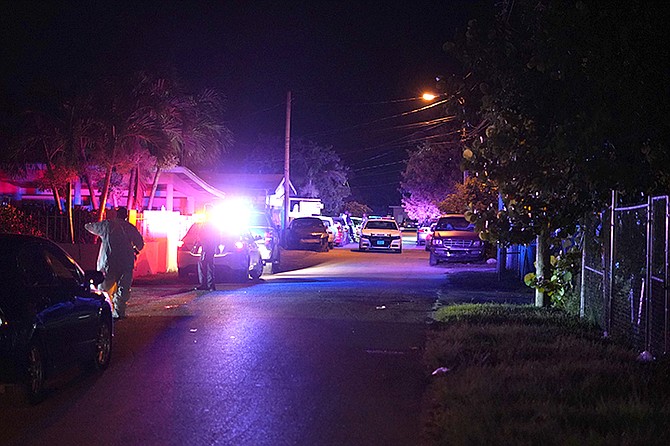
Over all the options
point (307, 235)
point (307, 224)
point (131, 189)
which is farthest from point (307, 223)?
point (131, 189)

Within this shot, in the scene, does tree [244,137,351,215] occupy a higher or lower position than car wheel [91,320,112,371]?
higher

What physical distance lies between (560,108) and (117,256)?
7.64 meters

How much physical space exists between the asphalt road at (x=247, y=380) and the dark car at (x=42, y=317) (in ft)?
1.08

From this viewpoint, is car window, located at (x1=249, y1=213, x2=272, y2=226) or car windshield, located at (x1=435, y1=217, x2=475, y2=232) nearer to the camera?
car window, located at (x1=249, y1=213, x2=272, y2=226)

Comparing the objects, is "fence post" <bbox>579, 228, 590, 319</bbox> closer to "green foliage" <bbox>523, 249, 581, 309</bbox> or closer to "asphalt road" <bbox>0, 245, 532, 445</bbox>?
"green foliage" <bbox>523, 249, 581, 309</bbox>

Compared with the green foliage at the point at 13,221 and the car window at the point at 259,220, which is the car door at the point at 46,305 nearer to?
the green foliage at the point at 13,221

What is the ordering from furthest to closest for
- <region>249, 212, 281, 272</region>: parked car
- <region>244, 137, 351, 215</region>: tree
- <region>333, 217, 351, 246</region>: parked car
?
<region>244, 137, 351, 215</region>: tree < <region>333, 217, 351, 246</region>: parked car < <region>249, 212, 281, 272</region>: parked car

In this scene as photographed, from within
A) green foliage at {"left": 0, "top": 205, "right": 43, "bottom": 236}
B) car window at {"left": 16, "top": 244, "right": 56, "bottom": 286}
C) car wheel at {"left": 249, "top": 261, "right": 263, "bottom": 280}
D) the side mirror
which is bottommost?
car wheel at {"left": 249, "top": 261, "right": 263, "bottom": 280}

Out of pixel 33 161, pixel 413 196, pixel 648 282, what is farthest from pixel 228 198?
pixel 648 282

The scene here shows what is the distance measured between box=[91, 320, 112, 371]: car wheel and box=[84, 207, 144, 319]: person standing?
369cm

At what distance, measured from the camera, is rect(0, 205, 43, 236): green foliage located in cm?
2112

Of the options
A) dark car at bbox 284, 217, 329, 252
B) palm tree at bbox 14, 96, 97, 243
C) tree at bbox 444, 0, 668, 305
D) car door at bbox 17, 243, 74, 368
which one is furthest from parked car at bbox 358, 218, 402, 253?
car door at bbox 17, 243, 74, 368

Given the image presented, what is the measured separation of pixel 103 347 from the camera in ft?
32.9

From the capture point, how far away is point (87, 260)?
21.8 metres
